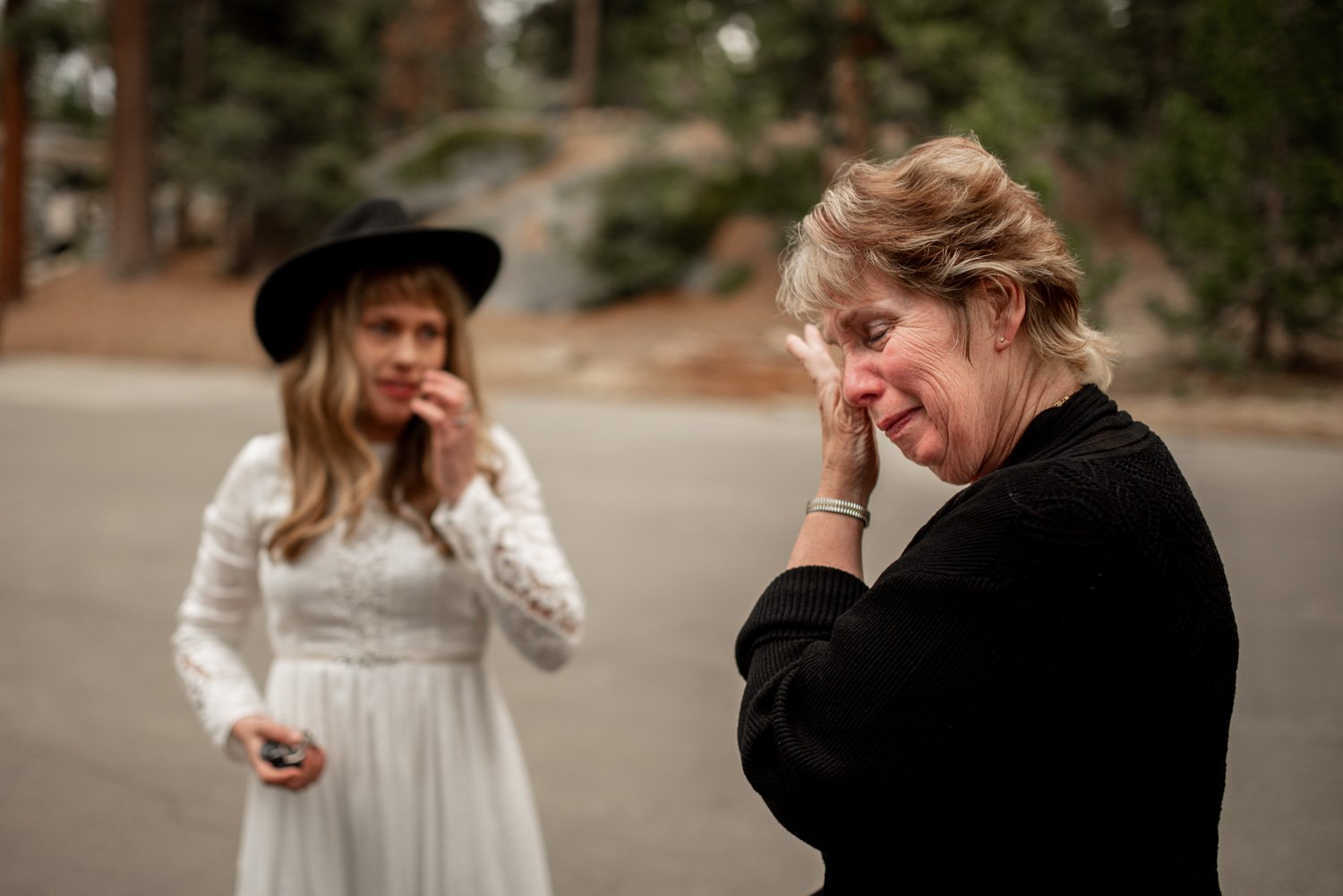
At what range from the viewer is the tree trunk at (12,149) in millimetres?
27000

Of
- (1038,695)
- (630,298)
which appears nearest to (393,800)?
(1038,695)

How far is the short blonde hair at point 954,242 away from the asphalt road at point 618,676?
9.02ft

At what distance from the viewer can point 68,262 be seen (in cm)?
3831

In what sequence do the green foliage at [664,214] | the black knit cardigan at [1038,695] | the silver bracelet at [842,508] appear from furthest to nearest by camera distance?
the green foliage at [664,214] < the silver bracelet at [842,508] < the black knit cardigan at [1038,695]

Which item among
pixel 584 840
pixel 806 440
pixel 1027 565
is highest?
pixel 1027 565

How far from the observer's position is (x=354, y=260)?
260cm

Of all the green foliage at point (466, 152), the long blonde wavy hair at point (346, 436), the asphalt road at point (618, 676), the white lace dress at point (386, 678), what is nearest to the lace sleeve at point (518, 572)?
the white lace dress at point (386, 678)

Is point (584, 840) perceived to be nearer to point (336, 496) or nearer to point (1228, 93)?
point (336, 496)

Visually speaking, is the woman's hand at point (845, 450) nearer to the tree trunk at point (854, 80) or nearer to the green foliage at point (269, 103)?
the tree trunk at point (854, 80)

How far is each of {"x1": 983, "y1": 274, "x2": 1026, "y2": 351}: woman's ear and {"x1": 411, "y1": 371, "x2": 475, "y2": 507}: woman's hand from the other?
1.23 meters

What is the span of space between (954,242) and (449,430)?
50.4 inches

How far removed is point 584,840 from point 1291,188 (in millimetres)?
12817

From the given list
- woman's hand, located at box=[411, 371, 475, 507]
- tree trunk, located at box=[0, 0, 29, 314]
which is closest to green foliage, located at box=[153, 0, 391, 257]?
tree trunk, located at box=[0, 0, 29, 314]

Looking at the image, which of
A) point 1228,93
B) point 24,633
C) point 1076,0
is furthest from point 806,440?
point 1076,0
